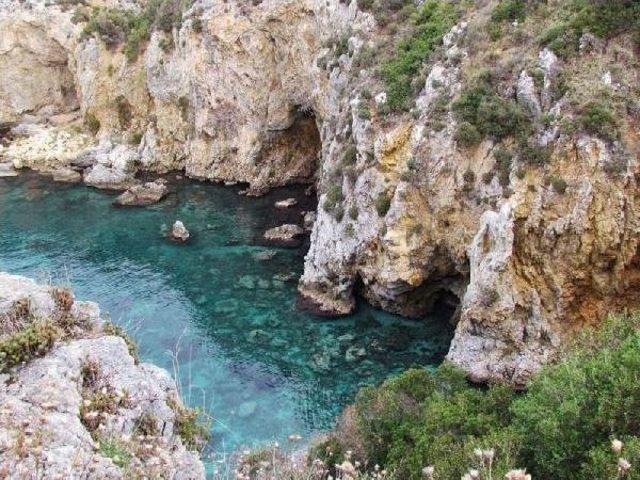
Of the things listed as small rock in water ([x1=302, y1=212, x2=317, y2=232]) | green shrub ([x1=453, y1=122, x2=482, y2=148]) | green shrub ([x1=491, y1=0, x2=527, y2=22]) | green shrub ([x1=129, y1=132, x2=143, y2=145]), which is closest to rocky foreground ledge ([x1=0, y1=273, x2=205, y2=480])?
green shrub ([x1=453, y1=122, x2=482, y2=148])

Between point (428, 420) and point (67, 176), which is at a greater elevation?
point (428, 420)

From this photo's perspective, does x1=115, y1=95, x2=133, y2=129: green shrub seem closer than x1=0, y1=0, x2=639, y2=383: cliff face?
No

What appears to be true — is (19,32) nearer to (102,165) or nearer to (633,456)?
(102,165)

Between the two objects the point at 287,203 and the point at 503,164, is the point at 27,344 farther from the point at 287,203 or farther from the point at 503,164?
the point at 287,203

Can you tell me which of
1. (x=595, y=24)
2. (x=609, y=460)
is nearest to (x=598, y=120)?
(x=595, y=24)

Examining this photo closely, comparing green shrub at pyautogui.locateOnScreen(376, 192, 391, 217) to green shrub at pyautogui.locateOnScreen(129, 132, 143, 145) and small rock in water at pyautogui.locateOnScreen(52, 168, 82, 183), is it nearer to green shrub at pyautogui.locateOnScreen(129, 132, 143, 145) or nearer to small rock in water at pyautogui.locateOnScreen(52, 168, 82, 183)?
small rock in water at pyautogui.locateOnScreen(52, 168, 82, 183)

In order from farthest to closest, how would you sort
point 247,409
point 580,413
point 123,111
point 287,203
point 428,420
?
point 123,111 → point 287,203 → point 247,409 → point 428,420 → point 580,413
